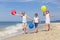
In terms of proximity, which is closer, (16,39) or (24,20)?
(16,39)

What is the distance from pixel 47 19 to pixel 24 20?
1.74 metres

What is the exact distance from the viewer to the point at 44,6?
659 inches

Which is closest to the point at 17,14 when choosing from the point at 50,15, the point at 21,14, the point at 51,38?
the point at 21,14

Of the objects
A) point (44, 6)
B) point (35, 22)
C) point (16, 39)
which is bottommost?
point (16, 39)

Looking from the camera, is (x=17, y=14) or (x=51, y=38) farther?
(x=17, y=14)

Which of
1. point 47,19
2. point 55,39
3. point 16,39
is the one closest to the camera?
point 55,39

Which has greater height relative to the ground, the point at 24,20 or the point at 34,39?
the point at 24,20

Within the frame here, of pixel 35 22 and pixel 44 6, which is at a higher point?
pixel 44 6

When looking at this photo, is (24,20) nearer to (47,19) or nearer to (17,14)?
(17,14)

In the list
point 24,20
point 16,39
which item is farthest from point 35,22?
point 16,39

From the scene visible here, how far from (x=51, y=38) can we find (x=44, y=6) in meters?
3.55

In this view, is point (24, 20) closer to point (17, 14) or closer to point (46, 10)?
point (17, 14)

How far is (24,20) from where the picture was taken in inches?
659

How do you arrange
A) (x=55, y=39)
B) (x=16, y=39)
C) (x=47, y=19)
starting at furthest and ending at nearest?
1. (x=47, y=19)
2. (x=16, y=39)
3. (x=55, y=39)
